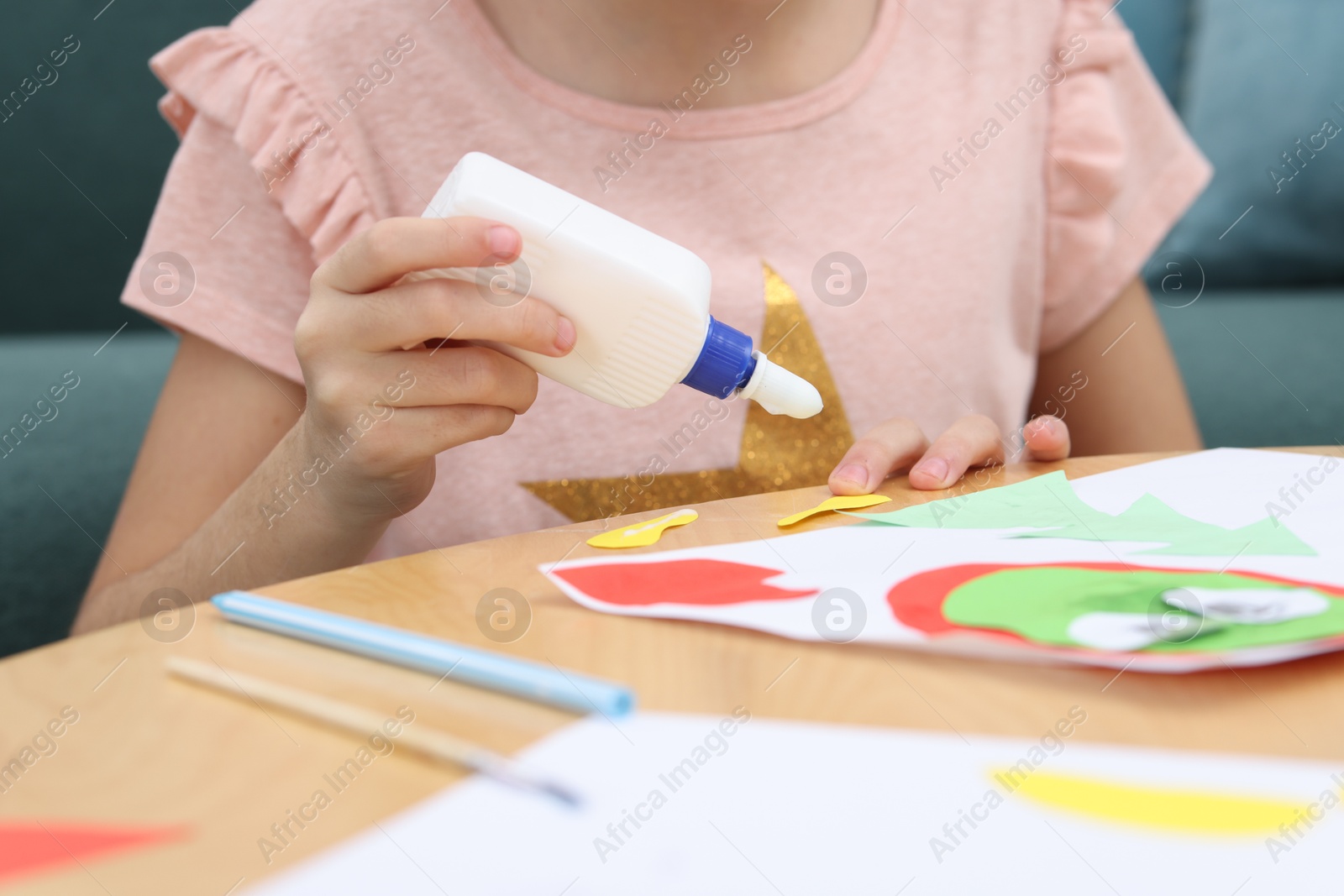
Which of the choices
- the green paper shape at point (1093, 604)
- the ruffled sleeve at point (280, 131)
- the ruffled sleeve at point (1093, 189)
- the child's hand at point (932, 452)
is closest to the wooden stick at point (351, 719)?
the green paper shape at point (1093, 604)

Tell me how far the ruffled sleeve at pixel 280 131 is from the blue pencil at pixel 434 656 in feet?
1.03

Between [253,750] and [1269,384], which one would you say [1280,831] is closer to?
[253,750]

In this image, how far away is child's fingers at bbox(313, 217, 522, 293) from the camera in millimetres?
305

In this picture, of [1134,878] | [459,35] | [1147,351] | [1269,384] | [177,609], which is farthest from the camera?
[1269,384]

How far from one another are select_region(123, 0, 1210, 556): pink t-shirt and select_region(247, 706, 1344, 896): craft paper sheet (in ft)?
1.22

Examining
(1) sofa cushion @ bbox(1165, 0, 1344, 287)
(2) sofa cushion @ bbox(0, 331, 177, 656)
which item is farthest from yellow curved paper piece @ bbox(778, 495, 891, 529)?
(1) sofa cushion @ bbox(1165, 0, 1344, 287)

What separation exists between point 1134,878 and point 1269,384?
0.78 metres

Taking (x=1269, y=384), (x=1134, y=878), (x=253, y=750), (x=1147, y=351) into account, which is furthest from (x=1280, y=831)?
(x=1269, y=384)

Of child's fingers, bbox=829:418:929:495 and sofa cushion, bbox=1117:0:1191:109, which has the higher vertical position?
child's fingers, bbox=829:418:929:495

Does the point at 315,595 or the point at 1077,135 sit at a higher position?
the point at 315,595

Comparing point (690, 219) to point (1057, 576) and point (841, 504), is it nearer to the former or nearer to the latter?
point (841, 504)

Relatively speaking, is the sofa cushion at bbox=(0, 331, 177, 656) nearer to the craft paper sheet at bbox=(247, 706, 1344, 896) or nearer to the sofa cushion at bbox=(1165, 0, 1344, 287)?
the craft paper sheet at bbox=(247, 706, 1344, 896)

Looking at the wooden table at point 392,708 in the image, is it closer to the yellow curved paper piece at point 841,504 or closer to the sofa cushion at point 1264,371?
the yellow curved paper piece at point 841,504

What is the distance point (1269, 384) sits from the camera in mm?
823
